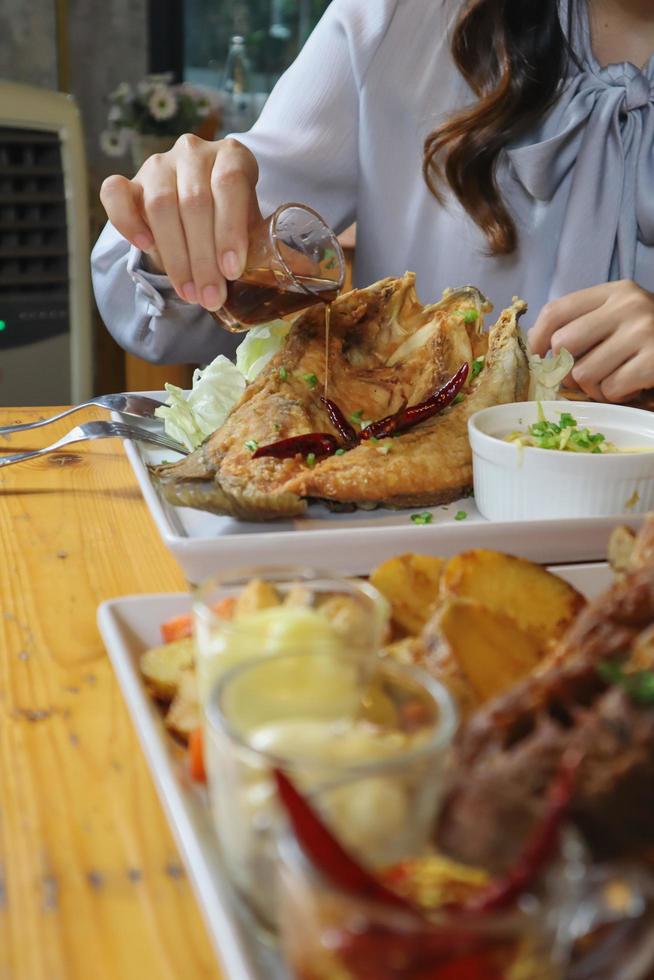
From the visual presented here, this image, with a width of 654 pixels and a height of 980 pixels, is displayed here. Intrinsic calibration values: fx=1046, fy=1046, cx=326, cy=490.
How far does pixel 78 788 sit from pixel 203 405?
1038 mm

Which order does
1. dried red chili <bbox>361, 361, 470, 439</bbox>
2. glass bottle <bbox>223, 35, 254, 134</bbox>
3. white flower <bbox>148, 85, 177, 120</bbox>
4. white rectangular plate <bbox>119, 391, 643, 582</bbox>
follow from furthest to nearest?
glass bottle <bbox>223, 35, 254, 134</bbox> < white flower <bbox>148, 85, 177, 120</bbox> < dried red chili <bbox>361, 361, 470, 439</bbox> < white rectangular plate <bbox>119, 391, 643, 582</bbox>

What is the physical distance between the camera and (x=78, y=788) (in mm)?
853

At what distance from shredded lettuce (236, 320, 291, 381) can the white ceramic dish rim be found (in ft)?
1.46

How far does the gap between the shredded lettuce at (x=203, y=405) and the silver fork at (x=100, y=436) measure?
2.1 inches

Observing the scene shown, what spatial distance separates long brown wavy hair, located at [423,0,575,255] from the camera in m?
2.38

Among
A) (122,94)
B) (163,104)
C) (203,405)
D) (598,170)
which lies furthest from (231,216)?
(122,94)

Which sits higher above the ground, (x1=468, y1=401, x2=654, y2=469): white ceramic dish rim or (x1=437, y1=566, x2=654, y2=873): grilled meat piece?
(x1=437, y1=566, x2=654, y2=873): grilled meat piece

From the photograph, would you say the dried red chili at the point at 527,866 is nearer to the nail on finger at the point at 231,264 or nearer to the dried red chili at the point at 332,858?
the dried red chili at the point at 332,858

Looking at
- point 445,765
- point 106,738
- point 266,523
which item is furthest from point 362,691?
point 266,523

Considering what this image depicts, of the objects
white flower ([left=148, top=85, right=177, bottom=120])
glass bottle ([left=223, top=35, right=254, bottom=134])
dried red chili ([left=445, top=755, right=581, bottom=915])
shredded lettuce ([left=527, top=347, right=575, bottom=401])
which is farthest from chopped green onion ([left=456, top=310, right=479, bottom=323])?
glass bottle ([left=223, top=35, right=254, bottom=134])

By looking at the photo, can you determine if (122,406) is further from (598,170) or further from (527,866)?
(527,866)

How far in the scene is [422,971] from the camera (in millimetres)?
476

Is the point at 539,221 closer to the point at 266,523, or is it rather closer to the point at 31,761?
the point at 266,523

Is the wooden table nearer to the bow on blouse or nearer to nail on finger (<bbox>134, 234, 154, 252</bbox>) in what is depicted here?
nail on finger (<bbox>134, 234, 154, 252</bbox>)
